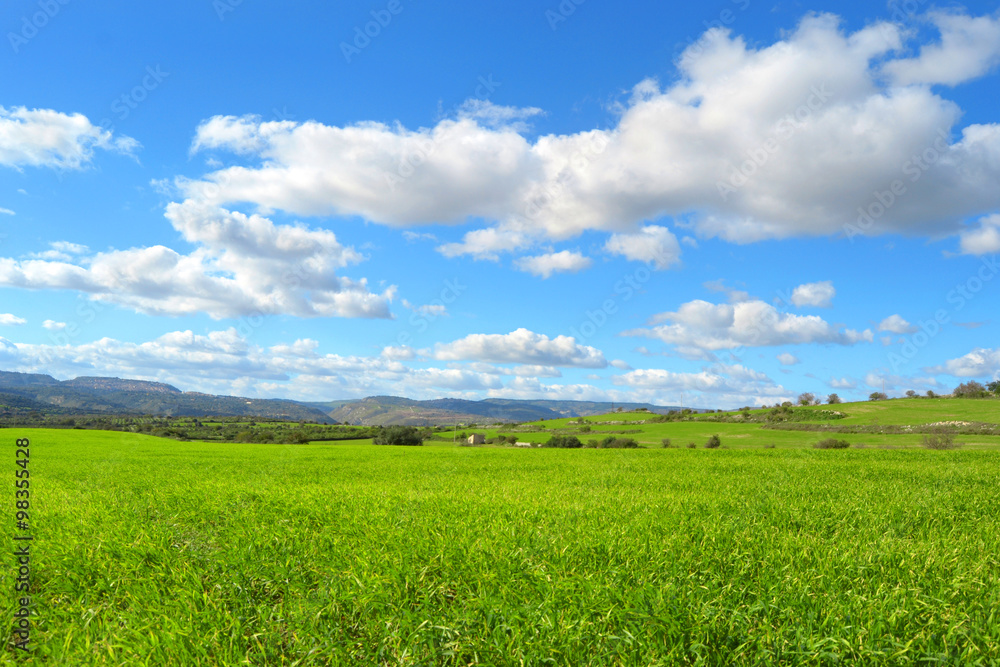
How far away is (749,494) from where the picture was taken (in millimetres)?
10820

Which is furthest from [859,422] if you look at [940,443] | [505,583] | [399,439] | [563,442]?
[505,583]

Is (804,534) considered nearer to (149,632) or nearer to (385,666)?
Result: (385,666)

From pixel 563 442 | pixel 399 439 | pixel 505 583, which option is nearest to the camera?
pixel 505 583

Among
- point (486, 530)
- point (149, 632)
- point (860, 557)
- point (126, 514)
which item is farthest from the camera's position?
point (126, 514)

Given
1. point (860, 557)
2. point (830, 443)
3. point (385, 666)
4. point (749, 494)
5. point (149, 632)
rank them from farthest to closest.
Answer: point (830, 443) < point (749, 494) < point (860, 557) < point (149, 632) < point (385, 666)

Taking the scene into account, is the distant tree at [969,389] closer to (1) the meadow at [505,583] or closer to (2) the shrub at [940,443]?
(2) the shrub at [940,443]

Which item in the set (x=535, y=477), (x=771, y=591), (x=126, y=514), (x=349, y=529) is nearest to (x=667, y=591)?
(x=771, y=591)

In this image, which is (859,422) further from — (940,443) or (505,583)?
(505,583)

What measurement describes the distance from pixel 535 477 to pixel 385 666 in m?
11.4

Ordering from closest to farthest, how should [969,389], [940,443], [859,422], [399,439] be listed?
[940,443] < [399,439] < [859,422] < [969,389]

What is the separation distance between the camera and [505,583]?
A: 16.0 ft

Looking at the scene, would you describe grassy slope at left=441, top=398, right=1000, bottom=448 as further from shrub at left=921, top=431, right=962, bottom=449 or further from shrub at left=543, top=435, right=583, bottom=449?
shrub at left=543, top=435, right=583, bottom=449

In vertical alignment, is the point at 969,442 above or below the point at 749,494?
below

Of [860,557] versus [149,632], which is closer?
[149,632]
